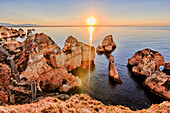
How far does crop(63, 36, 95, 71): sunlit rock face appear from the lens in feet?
A: 143

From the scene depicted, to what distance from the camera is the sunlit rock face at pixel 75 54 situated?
143 ft

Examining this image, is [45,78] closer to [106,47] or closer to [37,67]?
[37,67]

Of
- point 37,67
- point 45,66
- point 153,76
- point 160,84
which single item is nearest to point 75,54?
point 45,66

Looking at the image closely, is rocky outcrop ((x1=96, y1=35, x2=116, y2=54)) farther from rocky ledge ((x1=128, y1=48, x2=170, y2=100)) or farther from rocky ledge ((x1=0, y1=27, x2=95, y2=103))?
rocky ledge ((x1=0, y1=27, x2=95, y2=103))

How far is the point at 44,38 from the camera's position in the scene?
2750 centimetres

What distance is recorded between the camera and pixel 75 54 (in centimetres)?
4622

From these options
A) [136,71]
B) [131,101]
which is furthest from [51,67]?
[136,71]

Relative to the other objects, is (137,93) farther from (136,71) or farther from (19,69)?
(19,69)

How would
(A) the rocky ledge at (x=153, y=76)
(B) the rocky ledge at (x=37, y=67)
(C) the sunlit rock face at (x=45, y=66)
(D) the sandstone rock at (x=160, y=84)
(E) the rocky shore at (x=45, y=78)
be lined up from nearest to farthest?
(E) the rocky shore at (x=45, y=78) → (B) the rocky ledge at (x=37, y=67) → (C) the sunlit rock face at (x=45, y=66) → (D) the sandstone rock at (x=160, y=84) → (A) the rocky ledge at (x=153, y=76)

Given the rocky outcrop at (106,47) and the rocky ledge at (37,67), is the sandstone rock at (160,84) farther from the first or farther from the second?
the rocky outcrop at (106,47)

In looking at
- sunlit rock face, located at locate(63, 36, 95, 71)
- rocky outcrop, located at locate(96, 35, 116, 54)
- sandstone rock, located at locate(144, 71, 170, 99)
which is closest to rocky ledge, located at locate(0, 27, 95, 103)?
sunlit rock face, located at locate(63, 36, 95, 71)

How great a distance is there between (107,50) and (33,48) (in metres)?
65.4

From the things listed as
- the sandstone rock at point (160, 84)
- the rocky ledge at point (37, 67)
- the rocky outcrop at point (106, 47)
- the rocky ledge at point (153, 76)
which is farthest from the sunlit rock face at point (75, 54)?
the sandstone rock at point (160, 84)

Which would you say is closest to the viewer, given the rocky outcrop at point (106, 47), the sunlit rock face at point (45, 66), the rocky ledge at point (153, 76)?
the sunlit rock face at point (45, 66)
